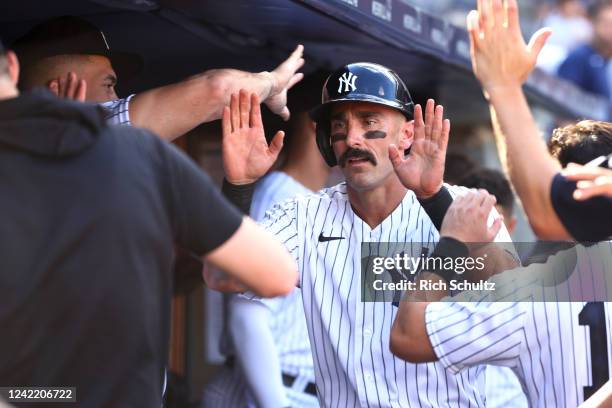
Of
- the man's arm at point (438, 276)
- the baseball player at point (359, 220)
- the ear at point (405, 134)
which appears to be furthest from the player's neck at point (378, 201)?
the man's arm at point (438, 276)

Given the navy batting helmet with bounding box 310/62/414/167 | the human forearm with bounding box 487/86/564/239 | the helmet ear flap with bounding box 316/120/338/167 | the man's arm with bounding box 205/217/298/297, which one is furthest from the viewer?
the helmet ear flap with bounding box 316/120/338/167

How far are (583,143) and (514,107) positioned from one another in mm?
855

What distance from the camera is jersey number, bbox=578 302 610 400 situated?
313cm

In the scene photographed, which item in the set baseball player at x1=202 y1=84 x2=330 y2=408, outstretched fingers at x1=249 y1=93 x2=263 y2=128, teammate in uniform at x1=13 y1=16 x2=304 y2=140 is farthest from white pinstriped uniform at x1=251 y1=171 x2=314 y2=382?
outstretched fingers at x1=249 y1=93 x2=263 y2=128

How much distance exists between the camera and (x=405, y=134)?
12.5 feet

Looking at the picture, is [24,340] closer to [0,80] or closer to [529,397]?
[0,80]

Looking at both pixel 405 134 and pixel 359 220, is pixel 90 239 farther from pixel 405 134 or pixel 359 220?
pixel 405 134

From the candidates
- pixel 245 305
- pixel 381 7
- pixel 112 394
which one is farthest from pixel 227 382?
pixel 112 394

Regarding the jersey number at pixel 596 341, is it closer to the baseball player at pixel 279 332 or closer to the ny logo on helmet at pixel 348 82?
the ny logo on helmet at pixel 348 82

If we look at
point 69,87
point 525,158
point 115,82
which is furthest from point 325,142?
point 525,158

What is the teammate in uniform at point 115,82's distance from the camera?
132 inches

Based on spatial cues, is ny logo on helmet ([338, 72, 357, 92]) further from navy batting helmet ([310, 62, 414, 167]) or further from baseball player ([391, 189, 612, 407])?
baseball player ([391, 189, 612, 407])

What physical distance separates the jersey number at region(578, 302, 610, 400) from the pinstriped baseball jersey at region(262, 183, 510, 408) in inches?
17.4

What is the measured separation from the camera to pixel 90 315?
227cm
